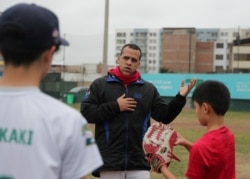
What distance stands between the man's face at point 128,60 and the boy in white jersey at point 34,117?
2.85 metres

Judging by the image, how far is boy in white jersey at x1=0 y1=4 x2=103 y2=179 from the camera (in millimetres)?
1853

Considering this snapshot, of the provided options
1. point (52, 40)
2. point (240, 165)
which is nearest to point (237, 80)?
point (240, 165)

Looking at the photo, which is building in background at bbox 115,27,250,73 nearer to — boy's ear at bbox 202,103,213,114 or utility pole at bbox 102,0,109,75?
utility pole at bbox 102,0,109,75

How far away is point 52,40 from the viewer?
6.35 ft

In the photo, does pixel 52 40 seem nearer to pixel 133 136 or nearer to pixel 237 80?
pixel 133 136

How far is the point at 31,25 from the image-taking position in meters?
1.90

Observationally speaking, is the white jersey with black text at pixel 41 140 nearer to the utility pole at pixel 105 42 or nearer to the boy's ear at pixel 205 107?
the boy's ear at pixel 205 107

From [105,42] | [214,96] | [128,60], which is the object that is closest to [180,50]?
[105,42]

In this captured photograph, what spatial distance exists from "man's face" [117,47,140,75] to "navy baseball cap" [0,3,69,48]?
2.84m

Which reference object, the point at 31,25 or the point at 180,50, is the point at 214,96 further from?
the point at 180,50

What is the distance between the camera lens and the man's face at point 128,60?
15.7 ft

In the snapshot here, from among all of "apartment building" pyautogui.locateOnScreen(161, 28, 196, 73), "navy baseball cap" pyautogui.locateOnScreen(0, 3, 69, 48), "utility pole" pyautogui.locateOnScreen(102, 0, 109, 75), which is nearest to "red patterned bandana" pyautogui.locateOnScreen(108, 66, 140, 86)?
"navy baseball cap" pyautogui.locateOnScreen(0, 3, 69, 48)

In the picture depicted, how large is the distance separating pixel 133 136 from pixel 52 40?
2.83 m

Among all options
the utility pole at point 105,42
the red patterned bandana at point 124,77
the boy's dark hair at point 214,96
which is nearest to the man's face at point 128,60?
the red patterned bandana at point 124,77
